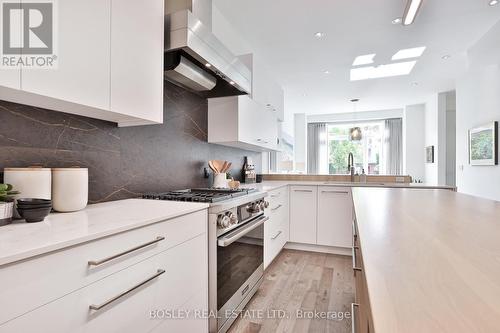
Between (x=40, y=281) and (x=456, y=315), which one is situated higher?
(x=456, y=315)

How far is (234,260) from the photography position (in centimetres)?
165

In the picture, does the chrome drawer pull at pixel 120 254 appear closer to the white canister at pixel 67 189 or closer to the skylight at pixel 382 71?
the white canister at pixel 67 189

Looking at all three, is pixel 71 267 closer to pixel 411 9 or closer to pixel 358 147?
pixel 411 9

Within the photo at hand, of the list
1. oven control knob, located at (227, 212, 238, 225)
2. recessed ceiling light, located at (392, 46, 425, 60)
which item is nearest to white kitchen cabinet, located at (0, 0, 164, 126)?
oven control knob, located at (227, 212, 238, 225)

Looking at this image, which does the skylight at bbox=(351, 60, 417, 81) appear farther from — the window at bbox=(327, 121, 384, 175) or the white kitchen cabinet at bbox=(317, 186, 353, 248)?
the window at bbox=(327, 121, 384, 175)

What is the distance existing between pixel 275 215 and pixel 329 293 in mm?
891

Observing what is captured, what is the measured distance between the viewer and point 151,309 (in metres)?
1.04

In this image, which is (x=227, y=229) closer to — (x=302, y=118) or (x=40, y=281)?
(x=40, y=281)

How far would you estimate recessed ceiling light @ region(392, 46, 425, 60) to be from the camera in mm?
3461


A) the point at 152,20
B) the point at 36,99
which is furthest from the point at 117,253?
the point at 152,20

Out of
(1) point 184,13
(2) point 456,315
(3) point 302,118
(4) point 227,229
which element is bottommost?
(4) point 227,229

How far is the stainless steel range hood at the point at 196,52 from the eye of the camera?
1.51m

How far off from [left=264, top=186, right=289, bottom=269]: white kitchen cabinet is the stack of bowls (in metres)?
1.77

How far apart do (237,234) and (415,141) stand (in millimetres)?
6957
